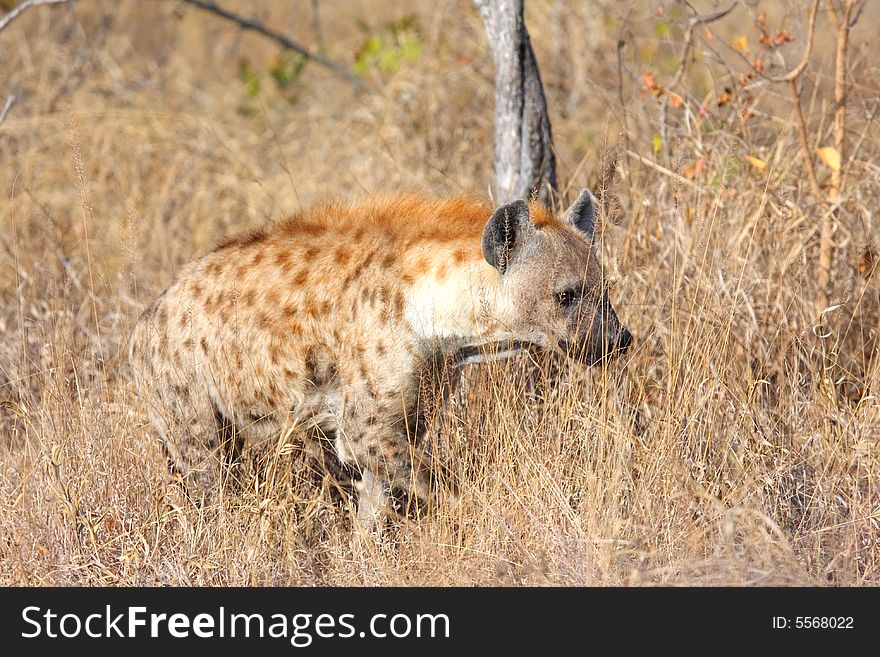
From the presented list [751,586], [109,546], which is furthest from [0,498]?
[751,586]

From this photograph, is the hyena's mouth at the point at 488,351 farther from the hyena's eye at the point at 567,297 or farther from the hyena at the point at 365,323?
the hyena's eye at the point at 567,297

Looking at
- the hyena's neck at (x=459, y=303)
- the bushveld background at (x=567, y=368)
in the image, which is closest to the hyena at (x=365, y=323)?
the hyena's neck at (x=459, y=303)

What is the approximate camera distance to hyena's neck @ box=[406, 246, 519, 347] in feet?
11.6

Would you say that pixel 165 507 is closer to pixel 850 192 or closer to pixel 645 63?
pixel 850 192

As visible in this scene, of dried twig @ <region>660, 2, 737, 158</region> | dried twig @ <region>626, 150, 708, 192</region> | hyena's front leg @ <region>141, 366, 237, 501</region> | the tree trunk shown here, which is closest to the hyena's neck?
hyena's front leg @ <region>141, 366, 237, 501</region>

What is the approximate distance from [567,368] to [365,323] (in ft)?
3.01

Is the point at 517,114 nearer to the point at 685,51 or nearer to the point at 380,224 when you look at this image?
the point at 685,51

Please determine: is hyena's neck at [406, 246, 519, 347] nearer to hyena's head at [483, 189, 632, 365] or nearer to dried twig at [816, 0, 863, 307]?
hyena's head at [483, 189, 632, 365]

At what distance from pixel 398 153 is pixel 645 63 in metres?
1.97

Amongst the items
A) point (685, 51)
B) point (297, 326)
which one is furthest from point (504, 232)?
point (685, 51)

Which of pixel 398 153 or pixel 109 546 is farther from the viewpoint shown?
pixel 398 153

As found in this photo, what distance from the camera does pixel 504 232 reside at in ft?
11.4

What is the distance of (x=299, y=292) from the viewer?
3719 mm

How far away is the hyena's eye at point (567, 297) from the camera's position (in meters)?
3.60
